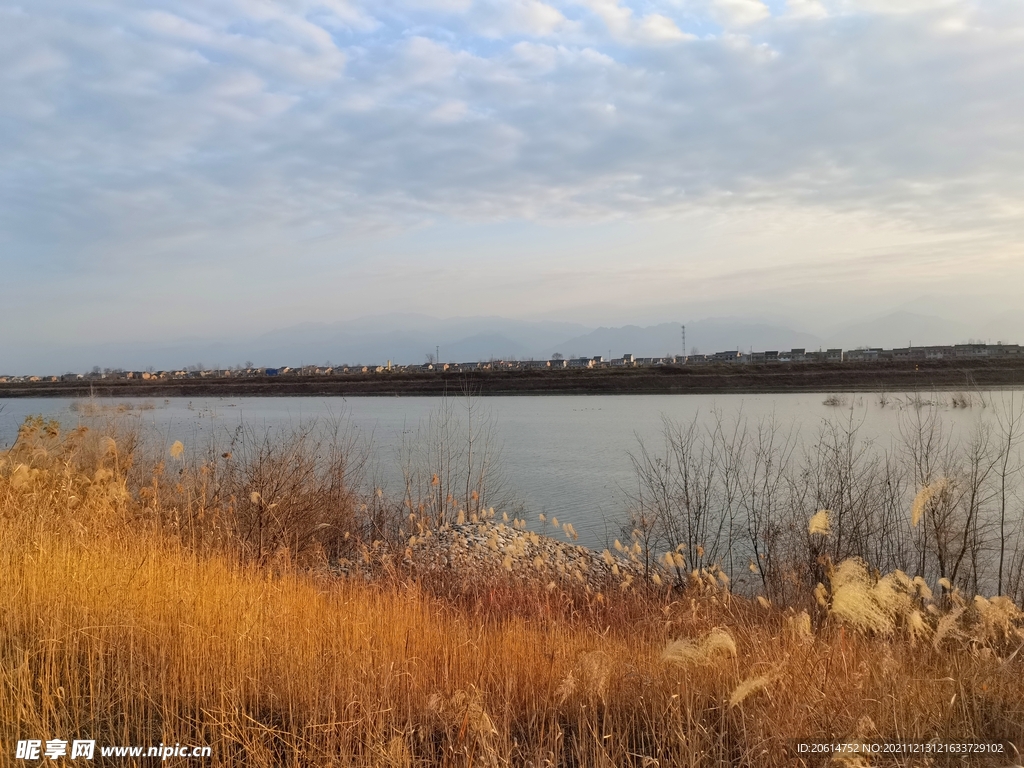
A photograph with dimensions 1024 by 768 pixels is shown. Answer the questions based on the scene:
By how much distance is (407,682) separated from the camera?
15.8ft

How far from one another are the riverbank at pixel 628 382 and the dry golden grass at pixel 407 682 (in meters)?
45.1

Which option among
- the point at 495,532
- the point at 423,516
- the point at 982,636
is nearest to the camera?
the point at 982,636

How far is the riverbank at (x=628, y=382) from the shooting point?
55062mm

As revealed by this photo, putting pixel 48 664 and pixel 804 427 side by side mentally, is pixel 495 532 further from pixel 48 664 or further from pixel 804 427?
pixel 804 427

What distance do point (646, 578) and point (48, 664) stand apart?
27.4 feet

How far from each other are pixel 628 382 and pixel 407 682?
62.5m

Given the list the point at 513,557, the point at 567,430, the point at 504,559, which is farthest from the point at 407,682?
the point at 567,430

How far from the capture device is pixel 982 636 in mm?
5078

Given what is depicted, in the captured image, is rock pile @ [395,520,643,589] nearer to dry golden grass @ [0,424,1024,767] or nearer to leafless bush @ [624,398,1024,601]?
leafless bush @ [624,398,1024,601]

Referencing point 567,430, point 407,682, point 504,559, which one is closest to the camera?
point 407,682

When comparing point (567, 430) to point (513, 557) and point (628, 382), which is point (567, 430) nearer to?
point (513, 557)

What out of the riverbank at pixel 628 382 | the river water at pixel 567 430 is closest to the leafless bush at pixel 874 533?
the river water at pixel 567 430

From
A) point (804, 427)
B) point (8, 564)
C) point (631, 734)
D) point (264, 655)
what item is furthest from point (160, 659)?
point (804, 427)

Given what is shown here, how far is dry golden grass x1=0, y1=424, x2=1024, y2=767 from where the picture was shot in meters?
4.05
